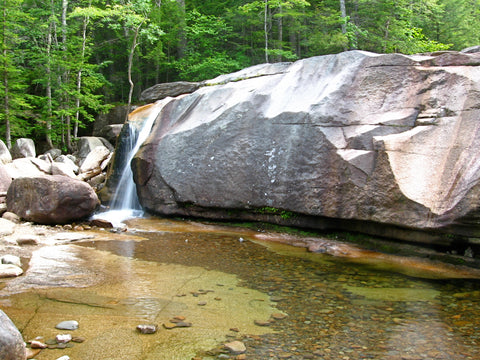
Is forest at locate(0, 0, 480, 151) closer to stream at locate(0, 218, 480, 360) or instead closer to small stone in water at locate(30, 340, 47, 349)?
stream at locate(0, 218, 480, 360)

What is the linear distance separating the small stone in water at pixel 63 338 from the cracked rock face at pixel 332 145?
5885 mm

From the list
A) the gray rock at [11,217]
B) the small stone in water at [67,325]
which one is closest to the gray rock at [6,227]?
the gray rock at [11,217]

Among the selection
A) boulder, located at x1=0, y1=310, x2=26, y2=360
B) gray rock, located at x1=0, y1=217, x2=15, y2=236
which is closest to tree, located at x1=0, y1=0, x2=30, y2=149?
gray rock, located at x1=0, y1=217, x2=15, y2=236

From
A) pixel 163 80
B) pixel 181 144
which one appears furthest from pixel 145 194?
pixel 163 80

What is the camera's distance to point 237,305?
5.05m

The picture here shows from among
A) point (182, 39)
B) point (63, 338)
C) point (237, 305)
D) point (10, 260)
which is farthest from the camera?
point (182, 39)

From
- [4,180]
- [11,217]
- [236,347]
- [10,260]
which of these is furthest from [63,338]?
[4,180]

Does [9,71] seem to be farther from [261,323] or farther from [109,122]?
[261,323]

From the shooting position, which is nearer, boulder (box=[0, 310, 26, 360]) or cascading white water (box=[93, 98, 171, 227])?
boulder (box=[0, 310, 26, 360])

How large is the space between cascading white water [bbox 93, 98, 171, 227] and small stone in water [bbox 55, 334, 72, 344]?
701 centimetres

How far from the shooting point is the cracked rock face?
24.1 feet

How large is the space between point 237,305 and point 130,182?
8.27 m

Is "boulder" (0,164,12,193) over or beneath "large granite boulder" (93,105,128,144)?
beneath

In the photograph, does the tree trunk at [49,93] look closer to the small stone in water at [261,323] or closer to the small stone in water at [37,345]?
the small stone in water at [37,345]
